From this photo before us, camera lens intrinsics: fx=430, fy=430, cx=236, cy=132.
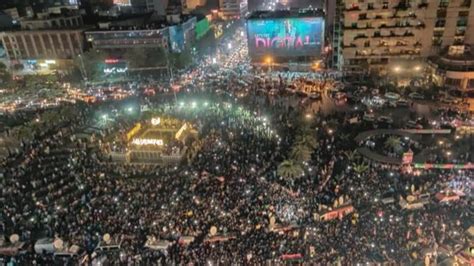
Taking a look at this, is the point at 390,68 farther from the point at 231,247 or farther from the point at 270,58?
the point at 231,247

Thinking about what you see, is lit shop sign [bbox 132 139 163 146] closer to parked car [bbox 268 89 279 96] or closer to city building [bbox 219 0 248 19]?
parked car [bbox 268 89 279 96]

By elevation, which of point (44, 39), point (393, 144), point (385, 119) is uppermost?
point (44, 39)

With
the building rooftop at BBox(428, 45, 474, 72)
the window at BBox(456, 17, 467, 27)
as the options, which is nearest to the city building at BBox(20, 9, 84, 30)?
the building rooftop at BBox(428, 45, 474, 72)

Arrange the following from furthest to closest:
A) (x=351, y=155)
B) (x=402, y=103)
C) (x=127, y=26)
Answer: (x=127, y=26) < (x=402, y=103) < (x=351, y=155)

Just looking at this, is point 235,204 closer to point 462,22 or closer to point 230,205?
point 230,205

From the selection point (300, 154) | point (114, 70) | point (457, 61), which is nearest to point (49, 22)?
point (114, 70)

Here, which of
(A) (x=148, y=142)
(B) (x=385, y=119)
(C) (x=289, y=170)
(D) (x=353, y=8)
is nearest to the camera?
(C) (x=289, y=170)

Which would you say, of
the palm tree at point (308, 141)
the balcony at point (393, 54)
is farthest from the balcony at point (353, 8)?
the palm tree at point (308, 141)

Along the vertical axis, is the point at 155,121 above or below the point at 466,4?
below

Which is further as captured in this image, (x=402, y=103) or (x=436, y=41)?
(x=436, y=41)
